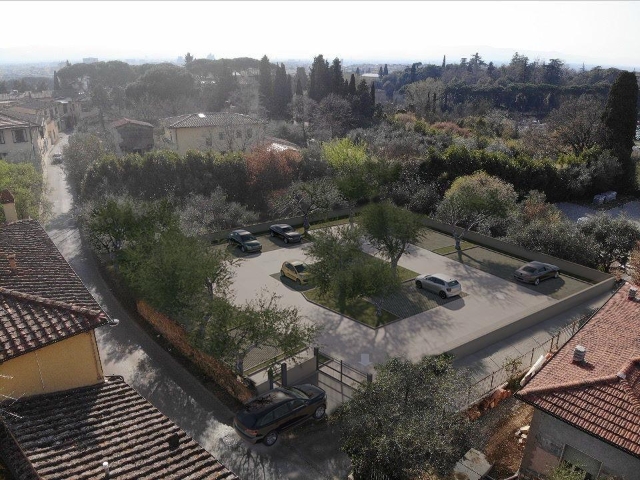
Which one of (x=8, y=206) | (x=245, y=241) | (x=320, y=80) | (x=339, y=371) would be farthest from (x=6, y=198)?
(x=320, y=80)

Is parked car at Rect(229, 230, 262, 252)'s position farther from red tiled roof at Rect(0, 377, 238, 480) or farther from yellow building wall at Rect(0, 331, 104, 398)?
red tiled roof at Rect(0, 377, 238, 480)

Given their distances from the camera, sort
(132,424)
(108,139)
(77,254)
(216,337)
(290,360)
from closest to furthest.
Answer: (132,424) < (216,337) < (290,360) < (77,254) < (108,139)

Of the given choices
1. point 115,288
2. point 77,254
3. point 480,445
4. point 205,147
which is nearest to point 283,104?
point 205,147

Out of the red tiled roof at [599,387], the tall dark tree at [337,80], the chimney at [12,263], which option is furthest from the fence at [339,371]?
the tall dark tree at [337,80]

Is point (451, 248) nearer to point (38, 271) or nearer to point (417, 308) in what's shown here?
point (417, 308)

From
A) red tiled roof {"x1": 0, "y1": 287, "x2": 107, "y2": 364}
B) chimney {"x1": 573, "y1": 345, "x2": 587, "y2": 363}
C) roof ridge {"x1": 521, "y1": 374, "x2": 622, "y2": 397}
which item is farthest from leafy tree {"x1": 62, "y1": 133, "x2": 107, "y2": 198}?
chimney {"x1": 573, "y1": 345, "x2": 587, "y2": 363}

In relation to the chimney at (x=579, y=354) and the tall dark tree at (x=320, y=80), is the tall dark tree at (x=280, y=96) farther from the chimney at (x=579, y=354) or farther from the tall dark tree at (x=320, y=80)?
the chimney at (x=579, y=354)

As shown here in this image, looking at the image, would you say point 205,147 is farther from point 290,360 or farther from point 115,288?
point 290,360
